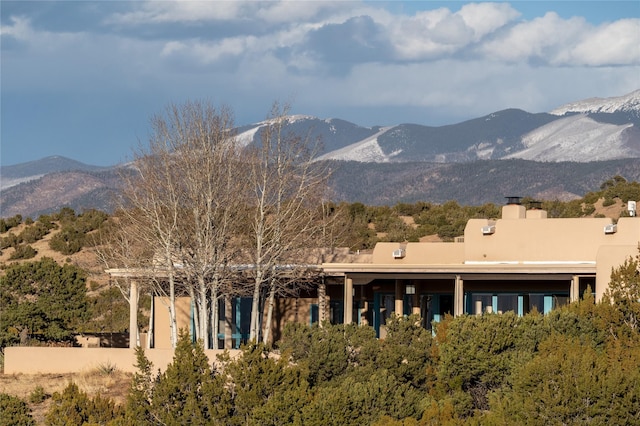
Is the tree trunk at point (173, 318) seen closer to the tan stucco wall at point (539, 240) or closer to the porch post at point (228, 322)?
the porch post at point (228, 322)

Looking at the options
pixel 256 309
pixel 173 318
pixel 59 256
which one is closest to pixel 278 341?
pixel 256 309

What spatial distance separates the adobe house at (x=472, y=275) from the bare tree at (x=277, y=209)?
1275 millimetres

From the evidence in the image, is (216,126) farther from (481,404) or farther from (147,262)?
(481,404)

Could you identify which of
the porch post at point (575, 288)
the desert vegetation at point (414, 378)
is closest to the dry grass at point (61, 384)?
the desert vegetation at point (414, 378)

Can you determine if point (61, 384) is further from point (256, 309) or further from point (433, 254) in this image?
point (433, 254)

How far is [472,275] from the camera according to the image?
1571 inches

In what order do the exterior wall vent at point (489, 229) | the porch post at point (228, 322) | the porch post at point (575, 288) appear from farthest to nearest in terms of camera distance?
the porch post at point (228, 322)
the exterior wall vent at point (489, 229)
the porch post at point (575, 288)

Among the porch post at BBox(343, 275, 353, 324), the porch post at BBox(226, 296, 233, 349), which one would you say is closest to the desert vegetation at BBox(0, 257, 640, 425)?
the porch post at BBox(343, 275, 353, 324)

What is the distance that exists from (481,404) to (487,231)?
372 inches

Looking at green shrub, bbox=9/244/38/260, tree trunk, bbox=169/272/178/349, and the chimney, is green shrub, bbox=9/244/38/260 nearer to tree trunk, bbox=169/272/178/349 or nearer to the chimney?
tree trunk, bbox=169/272/178/349

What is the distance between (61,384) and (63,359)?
161cm

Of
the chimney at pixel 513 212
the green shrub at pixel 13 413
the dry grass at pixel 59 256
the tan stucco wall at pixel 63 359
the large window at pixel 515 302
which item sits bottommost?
the green shrub at pixel 13 413

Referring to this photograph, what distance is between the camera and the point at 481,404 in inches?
1334

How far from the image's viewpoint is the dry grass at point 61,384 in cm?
3769
